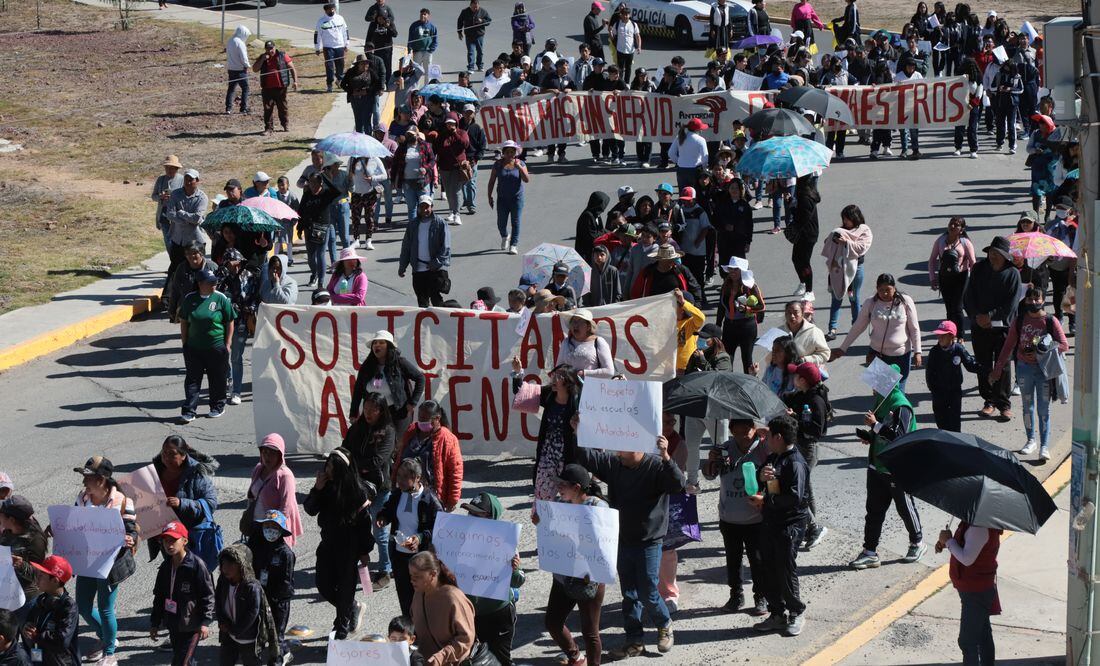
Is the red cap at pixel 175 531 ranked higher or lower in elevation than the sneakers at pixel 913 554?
higher

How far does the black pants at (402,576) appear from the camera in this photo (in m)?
9.83

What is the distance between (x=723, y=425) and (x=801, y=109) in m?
11.6

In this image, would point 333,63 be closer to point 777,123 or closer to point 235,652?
point 777,123

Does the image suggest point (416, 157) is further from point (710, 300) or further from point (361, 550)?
point (361, 550)

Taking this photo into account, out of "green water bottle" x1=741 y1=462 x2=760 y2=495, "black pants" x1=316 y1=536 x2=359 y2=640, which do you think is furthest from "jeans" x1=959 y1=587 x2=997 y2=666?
"black pants" x1=316 y1=536 x2=359 y2=640

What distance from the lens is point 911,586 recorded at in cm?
1082

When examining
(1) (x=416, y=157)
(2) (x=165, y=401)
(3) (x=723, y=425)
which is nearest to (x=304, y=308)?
(2) (x=165, y=401)

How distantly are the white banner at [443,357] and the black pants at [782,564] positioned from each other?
358cm

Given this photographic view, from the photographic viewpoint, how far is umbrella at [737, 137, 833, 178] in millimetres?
18156

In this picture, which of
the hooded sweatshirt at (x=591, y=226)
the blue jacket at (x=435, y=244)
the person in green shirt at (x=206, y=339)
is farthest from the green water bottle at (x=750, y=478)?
the hooded sweatshirt at (x=591, y=226)

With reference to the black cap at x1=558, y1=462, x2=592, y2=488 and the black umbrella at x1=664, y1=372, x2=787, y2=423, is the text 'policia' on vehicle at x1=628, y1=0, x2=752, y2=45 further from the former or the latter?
the black cap at x1=558, y1=462, x2=592, y2=488

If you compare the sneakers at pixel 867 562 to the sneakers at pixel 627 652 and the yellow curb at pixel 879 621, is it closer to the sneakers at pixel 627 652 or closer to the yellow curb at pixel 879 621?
the yellow curb at pixel 879 621

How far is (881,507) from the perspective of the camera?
11.0 m

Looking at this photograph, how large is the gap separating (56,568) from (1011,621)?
6.41m
